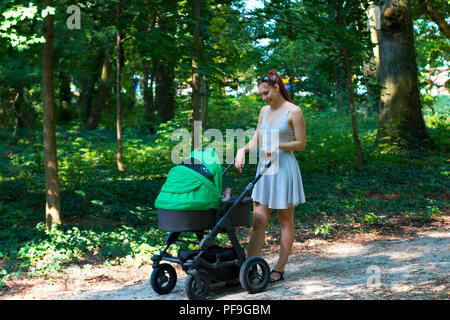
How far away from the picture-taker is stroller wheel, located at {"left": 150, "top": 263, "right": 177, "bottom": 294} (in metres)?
4.79

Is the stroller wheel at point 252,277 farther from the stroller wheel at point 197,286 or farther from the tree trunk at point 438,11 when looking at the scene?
the tree trunk at point 438,11

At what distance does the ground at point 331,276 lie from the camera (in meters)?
4.46

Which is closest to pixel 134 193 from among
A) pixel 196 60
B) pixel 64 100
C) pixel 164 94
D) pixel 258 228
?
pixel 196 60

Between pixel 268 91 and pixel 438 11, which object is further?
pixel 438 11

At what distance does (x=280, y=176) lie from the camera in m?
4.82

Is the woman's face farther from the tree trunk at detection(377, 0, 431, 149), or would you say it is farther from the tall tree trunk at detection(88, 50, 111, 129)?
the tall tree trunk at detection(88, 50, 111, 129)

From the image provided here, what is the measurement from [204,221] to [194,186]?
1.18 ft

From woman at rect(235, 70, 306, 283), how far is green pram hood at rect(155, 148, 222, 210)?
0.95 ft

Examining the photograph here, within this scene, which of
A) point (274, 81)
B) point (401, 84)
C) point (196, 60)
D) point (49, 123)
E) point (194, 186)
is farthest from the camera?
point (401, 84)

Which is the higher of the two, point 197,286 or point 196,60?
point 196,60

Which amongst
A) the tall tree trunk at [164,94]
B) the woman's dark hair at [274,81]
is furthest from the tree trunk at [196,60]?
the tall tree trunk at [164,94]

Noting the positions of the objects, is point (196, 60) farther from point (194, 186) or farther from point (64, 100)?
point (64, 100)

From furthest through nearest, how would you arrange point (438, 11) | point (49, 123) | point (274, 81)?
point (438, 11), point (49, 123), point (274, 81)
